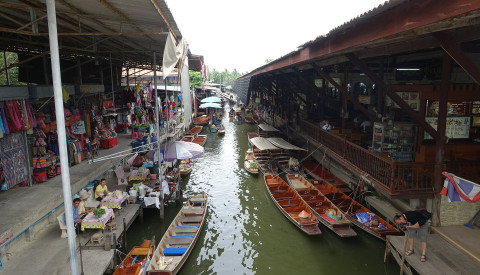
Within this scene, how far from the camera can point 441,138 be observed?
8031 millimetres

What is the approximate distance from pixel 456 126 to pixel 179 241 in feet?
31.0

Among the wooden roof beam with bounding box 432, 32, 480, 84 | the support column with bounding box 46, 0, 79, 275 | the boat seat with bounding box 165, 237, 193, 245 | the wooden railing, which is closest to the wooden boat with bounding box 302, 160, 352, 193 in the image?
the wooden railing

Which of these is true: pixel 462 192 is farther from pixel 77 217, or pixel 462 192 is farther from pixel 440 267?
pixel 77 217

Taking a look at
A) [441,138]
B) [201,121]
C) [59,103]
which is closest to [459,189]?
[441,138]

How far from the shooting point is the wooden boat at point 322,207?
10062 mm

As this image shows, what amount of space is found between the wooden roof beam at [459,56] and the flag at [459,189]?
286 centimetres

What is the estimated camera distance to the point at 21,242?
25.4 feet

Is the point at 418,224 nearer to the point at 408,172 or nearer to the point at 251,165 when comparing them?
the point at 408,172

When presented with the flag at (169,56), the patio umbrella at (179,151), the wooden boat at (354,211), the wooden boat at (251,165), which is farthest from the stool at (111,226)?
the wooden boat at (251,165)

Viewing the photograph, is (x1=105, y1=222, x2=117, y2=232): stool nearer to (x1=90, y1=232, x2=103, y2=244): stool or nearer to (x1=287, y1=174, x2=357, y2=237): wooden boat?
(x1=90, y1=232, x2=103, y2=244): stool

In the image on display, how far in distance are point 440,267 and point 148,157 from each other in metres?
13.4

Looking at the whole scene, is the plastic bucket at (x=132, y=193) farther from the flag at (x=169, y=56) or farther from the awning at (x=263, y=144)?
the awning at (x=263, y=144)

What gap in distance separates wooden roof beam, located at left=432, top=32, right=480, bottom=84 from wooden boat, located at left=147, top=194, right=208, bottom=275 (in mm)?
8082

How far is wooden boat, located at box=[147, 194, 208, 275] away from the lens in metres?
8.09
